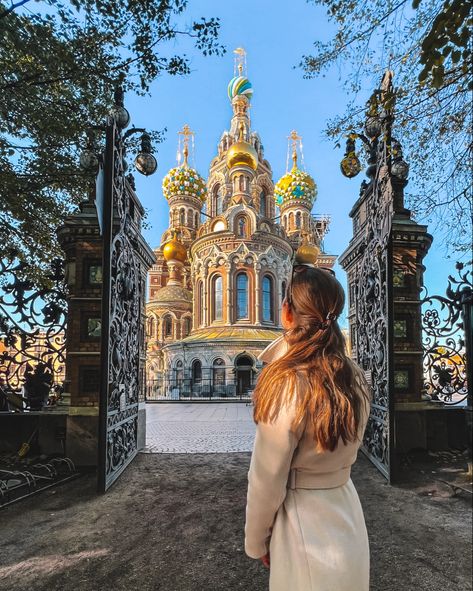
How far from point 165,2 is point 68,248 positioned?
12.6 feet

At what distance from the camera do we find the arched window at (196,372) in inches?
1114

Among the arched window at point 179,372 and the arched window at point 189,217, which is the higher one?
the arched window at point 189,217

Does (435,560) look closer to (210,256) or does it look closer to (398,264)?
(398,264)

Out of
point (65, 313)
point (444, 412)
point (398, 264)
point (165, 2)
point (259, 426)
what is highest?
point (165, 2)

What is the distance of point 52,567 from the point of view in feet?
9.75

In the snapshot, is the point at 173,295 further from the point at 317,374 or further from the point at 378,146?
the point at 317,374

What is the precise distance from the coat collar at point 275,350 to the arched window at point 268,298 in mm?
29630

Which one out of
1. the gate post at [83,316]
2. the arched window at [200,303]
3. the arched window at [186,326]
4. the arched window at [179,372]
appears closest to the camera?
the gate post at [83,316]

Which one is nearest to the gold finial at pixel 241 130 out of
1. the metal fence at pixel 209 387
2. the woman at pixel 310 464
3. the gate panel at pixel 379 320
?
the metal fence at pixel 209 387

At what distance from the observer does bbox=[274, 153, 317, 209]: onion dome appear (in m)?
44.6

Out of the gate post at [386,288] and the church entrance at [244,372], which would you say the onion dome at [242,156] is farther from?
the gate post at [386,288]

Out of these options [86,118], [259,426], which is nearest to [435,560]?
[259,426]

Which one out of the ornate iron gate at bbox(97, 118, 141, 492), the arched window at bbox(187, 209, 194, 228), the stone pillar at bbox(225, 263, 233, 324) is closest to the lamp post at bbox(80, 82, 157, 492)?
the ornate iron gate at bbox(97, 118, 141, 492)

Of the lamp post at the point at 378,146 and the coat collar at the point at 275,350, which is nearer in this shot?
the coat collar at the point at 275,350
